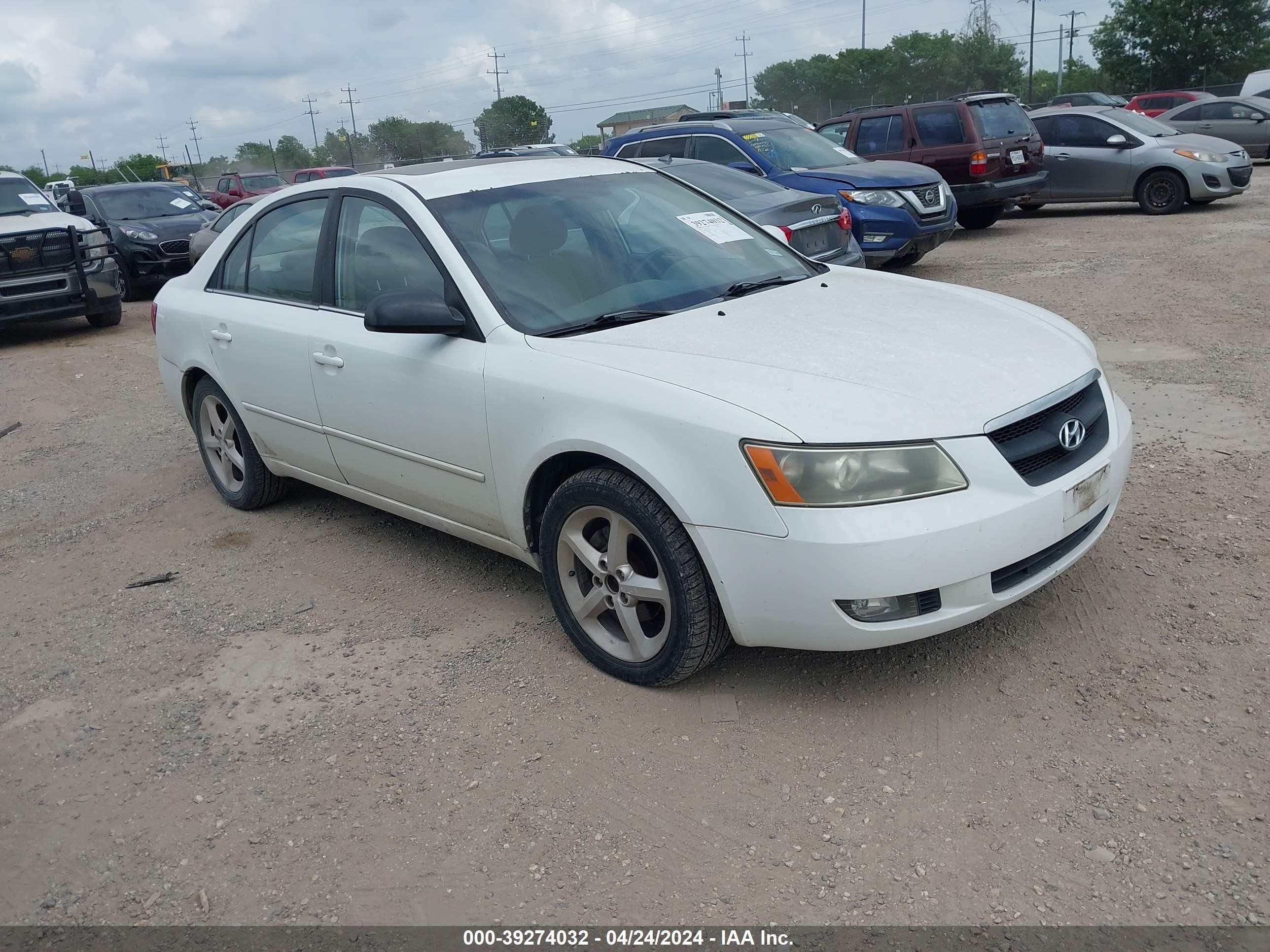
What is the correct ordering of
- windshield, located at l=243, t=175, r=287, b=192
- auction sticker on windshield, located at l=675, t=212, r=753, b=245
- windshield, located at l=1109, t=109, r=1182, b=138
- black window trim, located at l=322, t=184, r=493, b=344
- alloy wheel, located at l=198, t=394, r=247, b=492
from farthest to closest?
windshield, located at l=243, t=175, r=287, b=192 → windshield, located at l=1109, t=109, r=1182, b=138 → alloy wheel, located at l=198, t=394, r=247, b=492 → auction sticker on windshield, located at l=675, t=212, r=753, b=245 → black window trim, located at l=322, t=184, r=493, b=344

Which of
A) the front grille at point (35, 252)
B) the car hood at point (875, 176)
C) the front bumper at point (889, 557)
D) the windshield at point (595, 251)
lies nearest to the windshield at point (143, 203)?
the front grille at point (35, 252)

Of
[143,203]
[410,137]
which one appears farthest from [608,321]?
[410,137]

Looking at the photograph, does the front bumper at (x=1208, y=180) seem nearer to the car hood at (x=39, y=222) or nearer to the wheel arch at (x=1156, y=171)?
the wheel arch at (x=1156, y=171)

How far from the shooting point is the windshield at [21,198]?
12.4m

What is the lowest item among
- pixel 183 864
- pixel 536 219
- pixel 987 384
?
pixel 183 864

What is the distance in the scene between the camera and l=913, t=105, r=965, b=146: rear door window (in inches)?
545

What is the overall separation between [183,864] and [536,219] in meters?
2.49

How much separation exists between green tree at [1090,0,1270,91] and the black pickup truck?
4995 centimetres

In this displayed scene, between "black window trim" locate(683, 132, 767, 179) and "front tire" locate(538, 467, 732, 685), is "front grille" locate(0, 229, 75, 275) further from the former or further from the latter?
"front tire" locate(538, 467, 732, 685)

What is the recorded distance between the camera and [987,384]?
10.3 feet

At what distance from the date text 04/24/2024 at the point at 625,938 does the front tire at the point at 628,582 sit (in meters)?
0.94

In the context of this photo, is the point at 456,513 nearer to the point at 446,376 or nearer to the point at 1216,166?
the point at 446,376

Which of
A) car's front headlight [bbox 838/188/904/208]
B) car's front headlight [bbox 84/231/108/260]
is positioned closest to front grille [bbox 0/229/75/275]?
car's front headlight [bbox 84/231/108/260]

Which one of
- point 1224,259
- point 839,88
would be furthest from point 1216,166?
point 839,88
